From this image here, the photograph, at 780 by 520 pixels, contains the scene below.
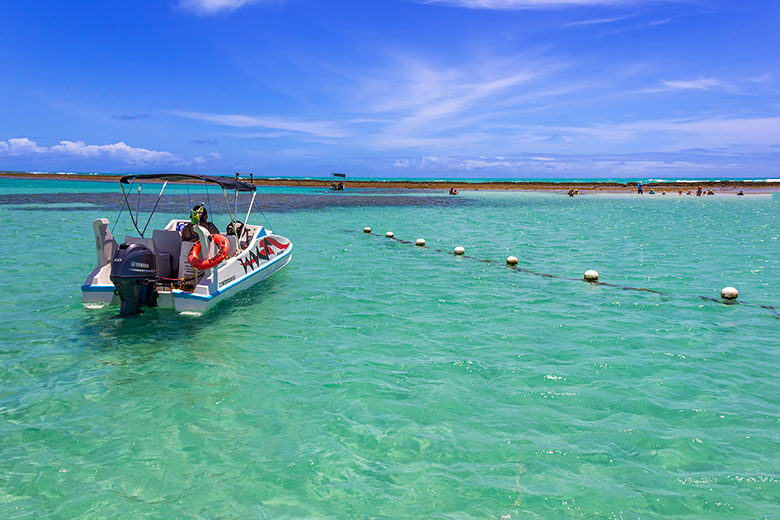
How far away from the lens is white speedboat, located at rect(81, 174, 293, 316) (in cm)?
984

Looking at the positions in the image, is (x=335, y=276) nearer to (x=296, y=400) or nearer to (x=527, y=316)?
(x=527, y=316)

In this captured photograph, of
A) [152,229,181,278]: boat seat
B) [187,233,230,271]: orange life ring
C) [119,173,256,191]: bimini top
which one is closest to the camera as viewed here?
[187,233,230,271]: orange life ring

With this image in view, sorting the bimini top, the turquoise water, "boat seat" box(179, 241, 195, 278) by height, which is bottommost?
the turquoise water

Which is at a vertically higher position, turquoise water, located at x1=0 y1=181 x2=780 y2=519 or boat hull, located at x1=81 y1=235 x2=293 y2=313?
boat hull, located at x1=81 y1=235 x2=293 y2=313

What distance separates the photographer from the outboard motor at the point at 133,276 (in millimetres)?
9688

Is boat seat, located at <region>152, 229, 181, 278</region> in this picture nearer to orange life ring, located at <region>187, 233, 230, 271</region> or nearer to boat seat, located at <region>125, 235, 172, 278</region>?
boat seat, located at <region>125, 235, 172, 278</region>

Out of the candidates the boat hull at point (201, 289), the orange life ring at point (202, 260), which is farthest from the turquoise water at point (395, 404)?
the orange life ring at point (202, 260)

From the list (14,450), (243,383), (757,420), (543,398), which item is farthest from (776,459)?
(14,450)

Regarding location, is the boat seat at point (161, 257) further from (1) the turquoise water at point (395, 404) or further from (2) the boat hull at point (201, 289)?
(1) the turquoise water at point (395, 404)

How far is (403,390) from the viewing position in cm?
708

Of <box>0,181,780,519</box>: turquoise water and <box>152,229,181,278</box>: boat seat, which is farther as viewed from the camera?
<box>152,229,181,278</box>: boat seat

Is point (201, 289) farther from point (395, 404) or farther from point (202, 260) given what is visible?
point (395, 404)

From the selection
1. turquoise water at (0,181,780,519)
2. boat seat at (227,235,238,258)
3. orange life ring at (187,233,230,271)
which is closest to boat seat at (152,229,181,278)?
orange life ring at (187,233,230,271)

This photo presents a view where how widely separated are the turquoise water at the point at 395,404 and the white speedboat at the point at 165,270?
0.40 m
